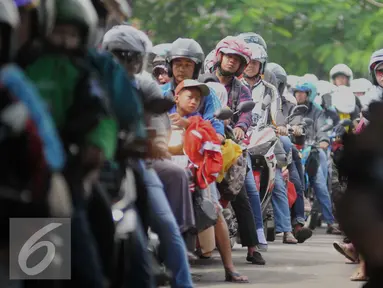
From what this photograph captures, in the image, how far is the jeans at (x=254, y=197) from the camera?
44.5ft

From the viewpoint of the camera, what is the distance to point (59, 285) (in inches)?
248

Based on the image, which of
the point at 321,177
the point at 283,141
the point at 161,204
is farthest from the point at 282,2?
the point at 161,204

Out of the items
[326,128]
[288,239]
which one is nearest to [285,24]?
[326,128]

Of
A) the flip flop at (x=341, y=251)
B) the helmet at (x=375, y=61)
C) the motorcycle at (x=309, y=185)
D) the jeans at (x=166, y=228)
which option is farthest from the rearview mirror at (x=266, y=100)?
the jeans at (x=166, y=228)

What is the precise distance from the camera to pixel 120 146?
7051mm

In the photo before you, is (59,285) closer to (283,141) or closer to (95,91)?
(95,91)

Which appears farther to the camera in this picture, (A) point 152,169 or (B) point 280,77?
(B) point 280,77

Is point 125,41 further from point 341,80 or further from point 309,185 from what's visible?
point 341,80

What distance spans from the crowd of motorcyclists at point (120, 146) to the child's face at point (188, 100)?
0.04 ft

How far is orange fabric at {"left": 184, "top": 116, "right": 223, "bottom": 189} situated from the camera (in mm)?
11109

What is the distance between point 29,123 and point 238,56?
24.9 ft

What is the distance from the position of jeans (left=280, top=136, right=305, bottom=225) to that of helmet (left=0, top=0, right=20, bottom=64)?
10336mm

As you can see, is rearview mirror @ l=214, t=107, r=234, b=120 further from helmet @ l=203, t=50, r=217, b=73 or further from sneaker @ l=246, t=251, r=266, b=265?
sneaker @ l=246, t=251, r=266, b=265

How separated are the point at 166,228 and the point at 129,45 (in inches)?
43.6
